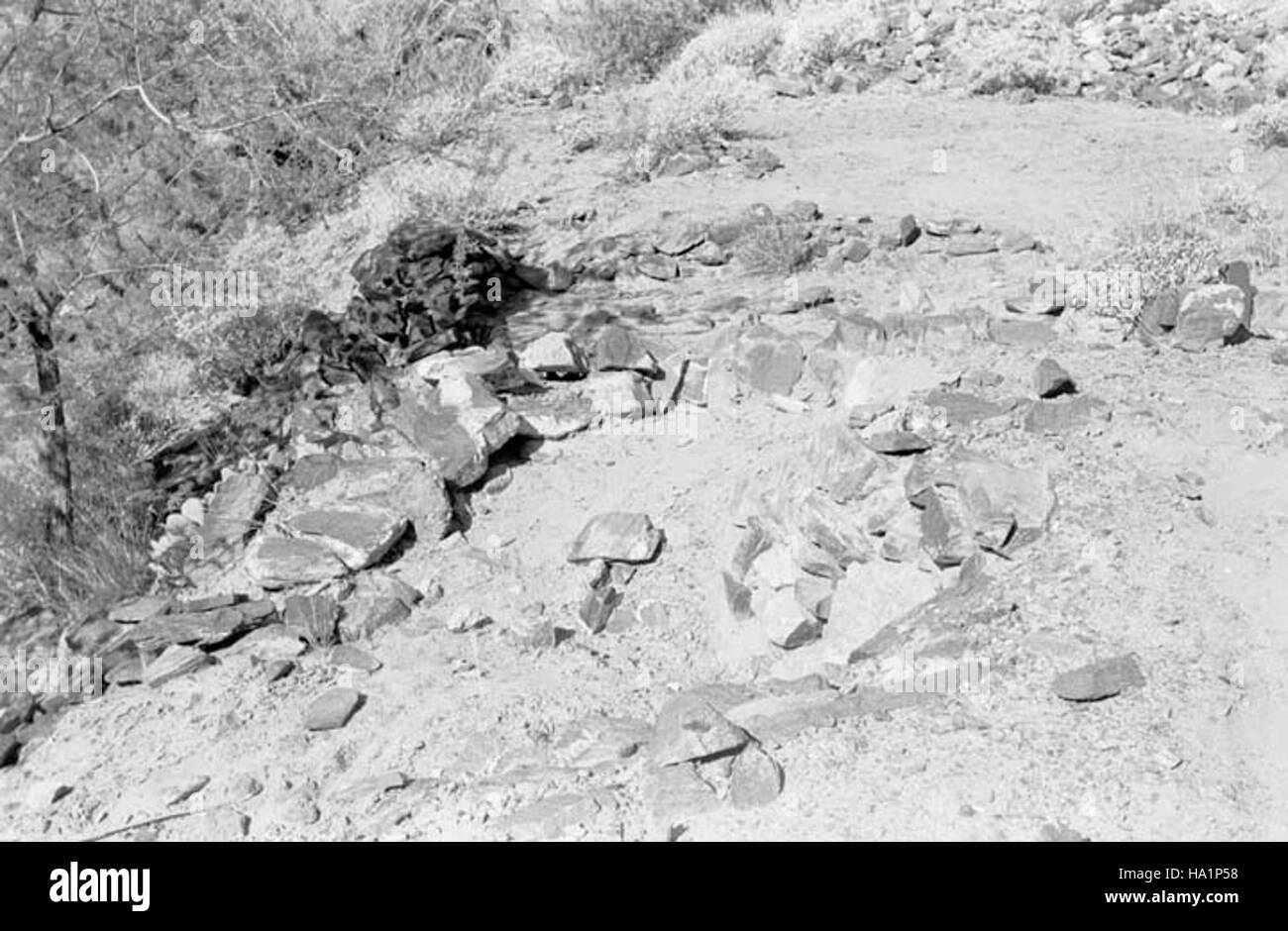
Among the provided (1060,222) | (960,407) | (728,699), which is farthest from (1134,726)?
(1060,222)

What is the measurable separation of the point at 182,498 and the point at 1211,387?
4363mm

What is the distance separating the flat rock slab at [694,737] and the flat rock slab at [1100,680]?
3.21 ft

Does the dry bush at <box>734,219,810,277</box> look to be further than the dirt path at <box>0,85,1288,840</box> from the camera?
Yes

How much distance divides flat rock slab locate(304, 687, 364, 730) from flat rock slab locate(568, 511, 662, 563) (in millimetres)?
1101

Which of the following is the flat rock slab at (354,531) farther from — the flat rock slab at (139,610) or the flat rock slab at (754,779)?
the flat rock slab at (754,779)

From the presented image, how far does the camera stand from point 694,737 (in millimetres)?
3914

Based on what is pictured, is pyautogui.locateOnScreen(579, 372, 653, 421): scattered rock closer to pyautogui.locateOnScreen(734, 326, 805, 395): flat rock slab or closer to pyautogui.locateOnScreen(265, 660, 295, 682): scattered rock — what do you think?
pyautogui.locateOnScreen(734, 326, 805, 395): flat rock slab

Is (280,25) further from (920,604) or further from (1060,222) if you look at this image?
(920,604)

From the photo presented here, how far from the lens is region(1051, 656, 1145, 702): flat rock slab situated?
3.99m

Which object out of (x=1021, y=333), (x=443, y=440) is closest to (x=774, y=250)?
(x=1021, y=333)

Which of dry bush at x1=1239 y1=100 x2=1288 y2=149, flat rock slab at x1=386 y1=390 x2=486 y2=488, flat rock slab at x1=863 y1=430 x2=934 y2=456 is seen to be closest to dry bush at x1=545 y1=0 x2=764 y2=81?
dry bush at x1=1239 y1=100 x2=1288 y2=149

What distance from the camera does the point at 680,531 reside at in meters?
5.45

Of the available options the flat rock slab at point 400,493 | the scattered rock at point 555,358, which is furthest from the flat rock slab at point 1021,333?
the flat rock slab at point 400,493

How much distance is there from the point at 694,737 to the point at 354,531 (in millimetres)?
2114
